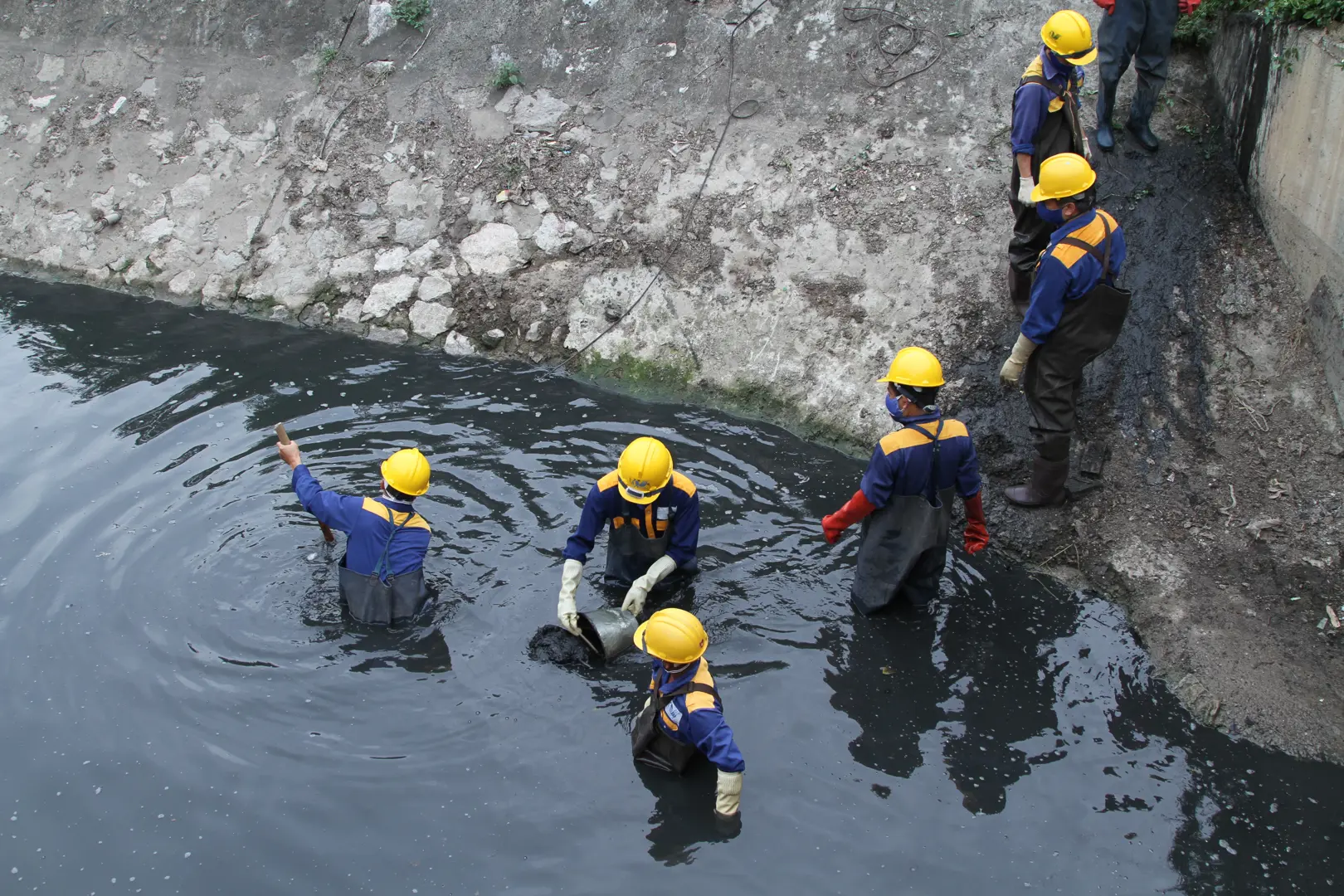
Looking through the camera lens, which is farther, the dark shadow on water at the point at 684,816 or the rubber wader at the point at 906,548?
the rubber wader at the point at 906,548

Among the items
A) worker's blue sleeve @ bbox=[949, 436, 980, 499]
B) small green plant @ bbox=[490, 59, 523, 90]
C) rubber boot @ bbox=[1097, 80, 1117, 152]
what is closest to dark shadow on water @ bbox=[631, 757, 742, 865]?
worker's blue sleeve @ bbox=[949, 436, 980, 499]

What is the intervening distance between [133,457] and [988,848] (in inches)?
266

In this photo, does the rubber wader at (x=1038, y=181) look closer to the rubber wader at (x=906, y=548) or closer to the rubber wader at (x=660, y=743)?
the rubber wader at (x=906, y=548)

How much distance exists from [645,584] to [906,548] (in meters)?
1.61

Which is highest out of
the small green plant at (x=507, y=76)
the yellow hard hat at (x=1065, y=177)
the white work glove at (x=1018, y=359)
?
the small green plant at (x=507, y=76)

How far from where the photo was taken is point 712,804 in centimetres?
555

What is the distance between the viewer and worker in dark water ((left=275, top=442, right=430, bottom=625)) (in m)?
6.36

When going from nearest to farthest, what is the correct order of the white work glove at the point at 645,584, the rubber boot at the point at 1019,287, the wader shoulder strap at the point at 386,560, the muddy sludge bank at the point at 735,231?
the wader shoulder strap at the point at 386,560 < the white work glove at the point at 645,584 < the muddy sludge bank at the point at 735,231 < the rubber boot at the point at 1019,287

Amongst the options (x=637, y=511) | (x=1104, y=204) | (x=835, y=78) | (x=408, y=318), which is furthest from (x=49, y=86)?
(x=1104, y=204)

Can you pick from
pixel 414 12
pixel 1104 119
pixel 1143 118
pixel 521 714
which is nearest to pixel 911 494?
pixel 521 714

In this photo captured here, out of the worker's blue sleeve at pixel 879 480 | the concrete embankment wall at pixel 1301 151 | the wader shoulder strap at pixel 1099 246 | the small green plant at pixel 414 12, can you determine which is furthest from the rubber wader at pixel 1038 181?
the small green plant at pixel 414 12

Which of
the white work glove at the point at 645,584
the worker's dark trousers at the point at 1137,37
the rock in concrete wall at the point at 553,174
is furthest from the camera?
the rock in concrete wall at the point at 553,174

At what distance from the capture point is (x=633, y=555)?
6.74 meters

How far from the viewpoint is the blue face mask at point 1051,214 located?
693 centimetres
